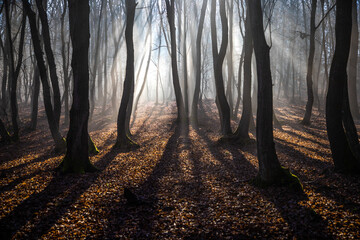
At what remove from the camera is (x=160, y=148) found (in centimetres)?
→ 1001

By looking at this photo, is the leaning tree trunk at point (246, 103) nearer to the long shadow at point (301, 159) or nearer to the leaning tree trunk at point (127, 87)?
the long shadow at point (301, 159)

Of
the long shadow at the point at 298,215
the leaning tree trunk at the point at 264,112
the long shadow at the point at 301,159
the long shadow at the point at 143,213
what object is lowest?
the long shadow at the point at 143,213

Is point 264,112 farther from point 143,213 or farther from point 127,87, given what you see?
point 127,87

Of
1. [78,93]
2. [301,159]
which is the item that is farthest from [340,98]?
[78,93]

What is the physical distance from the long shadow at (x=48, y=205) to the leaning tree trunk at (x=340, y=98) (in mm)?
6194

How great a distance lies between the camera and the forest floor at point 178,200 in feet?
13.0

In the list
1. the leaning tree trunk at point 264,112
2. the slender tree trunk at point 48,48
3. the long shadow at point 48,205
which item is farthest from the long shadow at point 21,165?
the leaning tree trunk at point 264,112

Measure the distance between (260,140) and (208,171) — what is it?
239cm

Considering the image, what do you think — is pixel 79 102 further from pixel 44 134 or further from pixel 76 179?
pixel 44 134

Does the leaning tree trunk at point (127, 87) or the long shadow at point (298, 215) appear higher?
the leaning tree trunk at point (127, 87)

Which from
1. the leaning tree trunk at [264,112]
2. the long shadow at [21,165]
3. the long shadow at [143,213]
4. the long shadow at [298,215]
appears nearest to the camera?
the long shadow at [298,215]

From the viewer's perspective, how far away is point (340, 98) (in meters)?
5.41

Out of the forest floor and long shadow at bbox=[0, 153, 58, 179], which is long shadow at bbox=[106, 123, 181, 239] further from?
long shadow at bbox=[0, 153, 58, 179]

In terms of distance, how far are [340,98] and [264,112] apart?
1.89m
